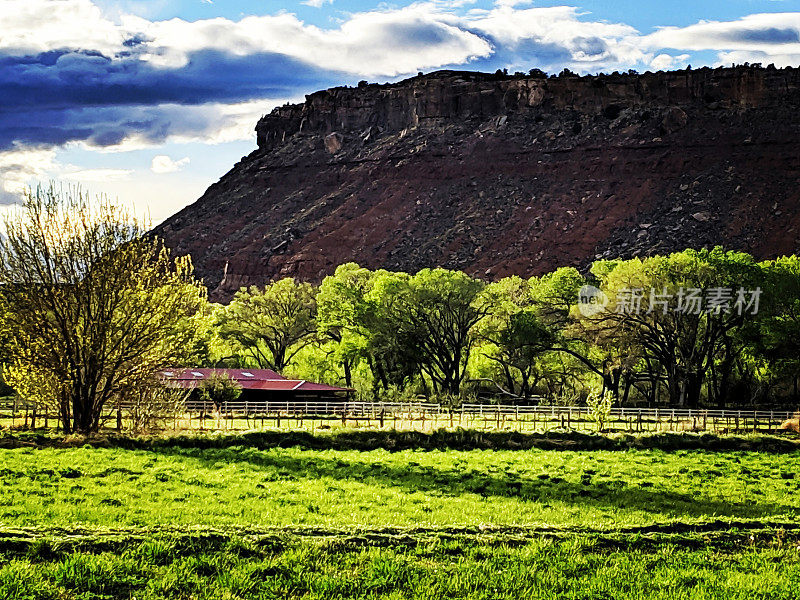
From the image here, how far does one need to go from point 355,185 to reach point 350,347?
114 m

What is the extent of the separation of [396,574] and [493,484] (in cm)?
1146

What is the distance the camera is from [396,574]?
13008 mm

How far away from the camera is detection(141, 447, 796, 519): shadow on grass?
2142 cm

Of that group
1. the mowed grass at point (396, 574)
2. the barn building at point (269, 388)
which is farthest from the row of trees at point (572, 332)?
the mowed grass at point (396, 574)

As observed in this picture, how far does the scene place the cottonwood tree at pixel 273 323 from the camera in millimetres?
77625

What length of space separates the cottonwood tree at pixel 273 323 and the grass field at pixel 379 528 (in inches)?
1917

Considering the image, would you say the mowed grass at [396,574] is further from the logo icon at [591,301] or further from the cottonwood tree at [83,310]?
the logo icon at [591,301]

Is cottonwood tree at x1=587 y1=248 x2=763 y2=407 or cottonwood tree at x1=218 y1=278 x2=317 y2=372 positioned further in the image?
cottonwood tree at x1=218 y1=278 x2=317 y2=372

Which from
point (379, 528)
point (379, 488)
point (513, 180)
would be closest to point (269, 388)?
point (379, 488)

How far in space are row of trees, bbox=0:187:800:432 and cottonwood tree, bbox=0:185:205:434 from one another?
0.05 metres

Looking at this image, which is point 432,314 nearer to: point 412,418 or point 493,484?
point 412,418

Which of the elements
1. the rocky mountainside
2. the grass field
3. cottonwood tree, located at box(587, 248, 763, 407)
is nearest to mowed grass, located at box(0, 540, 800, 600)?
the grass field

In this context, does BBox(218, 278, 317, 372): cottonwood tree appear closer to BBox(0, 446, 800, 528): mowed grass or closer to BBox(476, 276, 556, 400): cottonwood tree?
BBox(476, 276, 556, 400): cottonwood tree

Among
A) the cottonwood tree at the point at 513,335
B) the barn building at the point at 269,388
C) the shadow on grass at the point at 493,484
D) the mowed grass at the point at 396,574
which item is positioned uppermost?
the cottonwood tree at the point at 513,335
